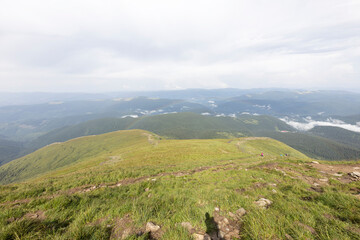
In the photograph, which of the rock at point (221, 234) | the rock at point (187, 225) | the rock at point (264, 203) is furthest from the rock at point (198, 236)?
the rock at point (264, 203)

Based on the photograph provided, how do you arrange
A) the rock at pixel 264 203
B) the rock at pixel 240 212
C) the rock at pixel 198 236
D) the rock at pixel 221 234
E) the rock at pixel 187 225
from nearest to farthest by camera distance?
1. the rock at pixel 198 236
2. the rock at pixel 221 234
3. the rock at pixel 187 225
4. the rock at pixel 240 212
5. the rock at pixel 264 203

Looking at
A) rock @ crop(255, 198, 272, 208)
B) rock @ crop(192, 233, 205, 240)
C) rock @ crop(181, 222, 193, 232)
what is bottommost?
rock @ crop(255, 198, 272, 208)

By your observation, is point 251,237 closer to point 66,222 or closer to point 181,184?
point 66,222

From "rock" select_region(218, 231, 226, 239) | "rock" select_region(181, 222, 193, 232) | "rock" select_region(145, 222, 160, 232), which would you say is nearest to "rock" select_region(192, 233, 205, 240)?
"rock" select_region(181, 222, 193, 232)

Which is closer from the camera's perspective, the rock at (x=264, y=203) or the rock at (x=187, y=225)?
the rock at (x=187, y=225)

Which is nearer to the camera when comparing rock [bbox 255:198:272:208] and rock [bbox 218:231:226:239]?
rock [bbox 218:231:226:239]

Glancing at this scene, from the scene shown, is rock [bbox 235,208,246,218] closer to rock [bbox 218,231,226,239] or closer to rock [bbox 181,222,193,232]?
rock [bbox 218,231,226,239]

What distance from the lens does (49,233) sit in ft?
12.9

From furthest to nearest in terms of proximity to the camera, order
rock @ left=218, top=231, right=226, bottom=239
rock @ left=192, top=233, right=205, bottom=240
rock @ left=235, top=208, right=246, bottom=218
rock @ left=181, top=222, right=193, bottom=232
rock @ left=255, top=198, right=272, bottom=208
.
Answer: rock @ left=255, top=198, right=272, bottom=208 → rock @ left=235, top=208, right=246, bottom=218 → rock @ left=181, top=222, right=193, bottom=232 → rock @ left=218, top=231, right=226, bottom=239 → rock @ left=192, top=233, right=205, bottom=240

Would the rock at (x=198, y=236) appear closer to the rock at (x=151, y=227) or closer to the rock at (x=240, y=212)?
the rock at (x=151, y=227)

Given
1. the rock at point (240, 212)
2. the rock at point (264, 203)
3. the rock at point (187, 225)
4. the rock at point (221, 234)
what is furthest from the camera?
the rock at point (264, 203)

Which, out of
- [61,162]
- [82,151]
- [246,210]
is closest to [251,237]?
[246,210]

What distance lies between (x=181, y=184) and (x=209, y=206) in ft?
16.9

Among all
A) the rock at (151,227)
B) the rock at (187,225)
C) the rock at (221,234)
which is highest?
the rock at (151,227)
